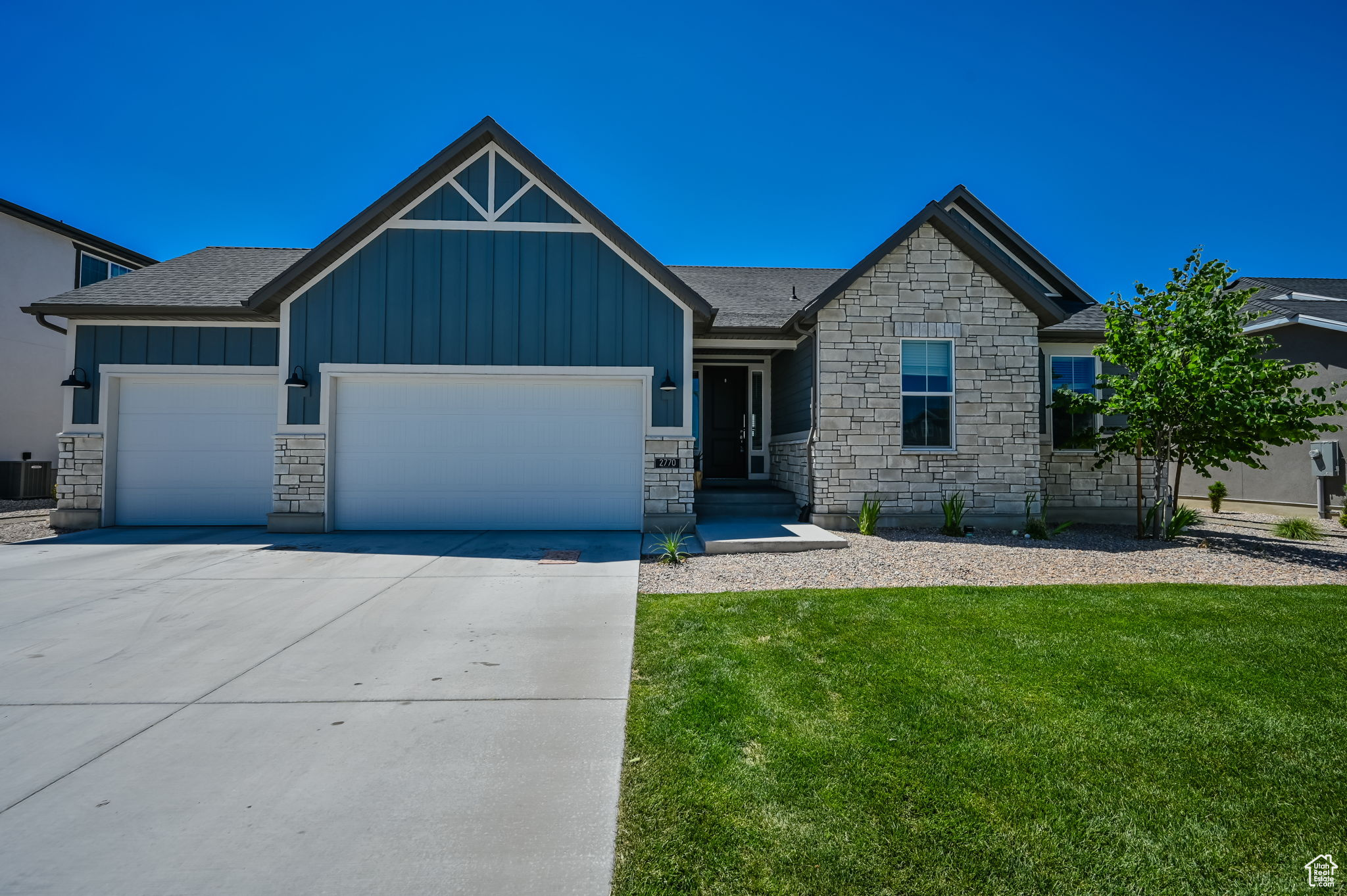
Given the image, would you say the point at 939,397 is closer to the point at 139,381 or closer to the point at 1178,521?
the point at 1178,521

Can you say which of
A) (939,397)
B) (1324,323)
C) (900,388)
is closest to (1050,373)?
(939,397)

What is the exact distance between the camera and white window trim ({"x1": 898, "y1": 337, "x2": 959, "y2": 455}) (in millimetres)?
9953

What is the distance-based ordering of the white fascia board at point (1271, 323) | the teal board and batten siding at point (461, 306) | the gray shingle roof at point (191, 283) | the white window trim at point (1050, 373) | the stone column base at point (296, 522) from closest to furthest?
the stone column base at point (296, 522) → the teal board and batten siding at point (461, 306) → the gray shingle roof at point (191, 283) → the white window trim at point (1050, 373) → the white fascia board at point (1271, 323)

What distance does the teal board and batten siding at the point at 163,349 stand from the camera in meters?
9.91

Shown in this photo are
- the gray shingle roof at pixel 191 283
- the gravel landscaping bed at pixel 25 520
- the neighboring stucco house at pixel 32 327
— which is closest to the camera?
the gravel landscaping bed at pixel 25 520

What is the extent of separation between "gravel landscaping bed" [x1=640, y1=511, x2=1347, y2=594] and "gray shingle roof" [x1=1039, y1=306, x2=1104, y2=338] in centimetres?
355

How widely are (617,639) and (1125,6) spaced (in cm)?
1140

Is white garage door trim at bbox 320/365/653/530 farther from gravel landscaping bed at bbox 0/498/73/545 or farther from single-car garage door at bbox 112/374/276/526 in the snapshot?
gravel landscaping bed at bbox 0/498/73/545

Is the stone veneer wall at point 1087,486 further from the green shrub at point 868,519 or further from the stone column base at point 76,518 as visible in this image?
the stone column base at point 76,518

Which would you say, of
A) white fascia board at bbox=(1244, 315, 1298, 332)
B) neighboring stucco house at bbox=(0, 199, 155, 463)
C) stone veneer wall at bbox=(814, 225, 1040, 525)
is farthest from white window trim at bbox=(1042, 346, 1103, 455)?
neighboring stucco house at bbox=(0, 199, 155, 463)

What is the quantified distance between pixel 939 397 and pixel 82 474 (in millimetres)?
13567

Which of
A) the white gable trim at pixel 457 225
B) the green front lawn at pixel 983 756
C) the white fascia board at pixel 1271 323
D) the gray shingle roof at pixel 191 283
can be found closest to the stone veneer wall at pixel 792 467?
the white gable trim at pixel 457 225

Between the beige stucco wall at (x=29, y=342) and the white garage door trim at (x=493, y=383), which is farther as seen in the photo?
the beige stucco wall at (x=29, y=342)

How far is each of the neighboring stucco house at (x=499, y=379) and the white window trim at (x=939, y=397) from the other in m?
0.04
